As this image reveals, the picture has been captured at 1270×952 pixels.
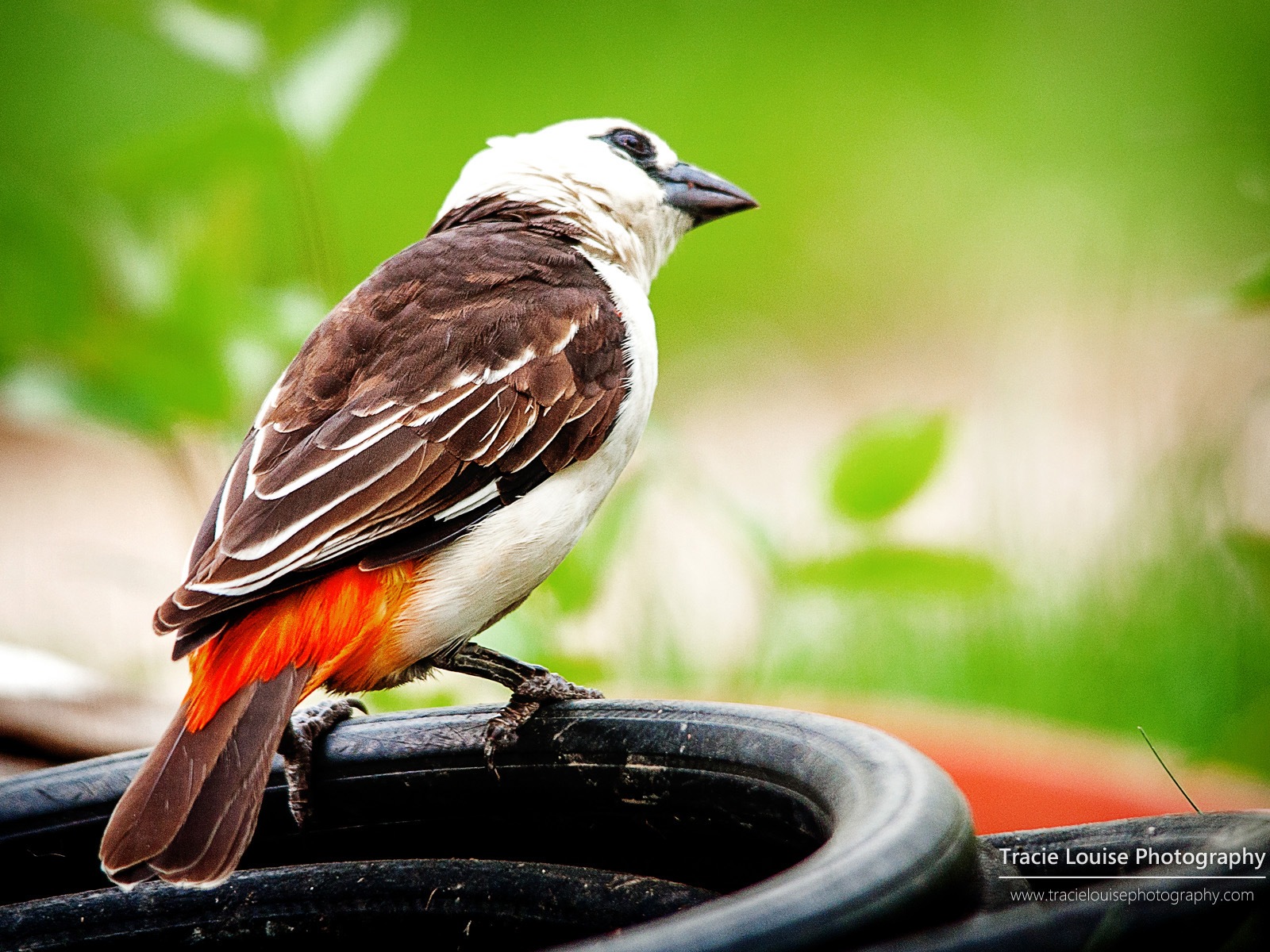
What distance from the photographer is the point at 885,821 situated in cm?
150

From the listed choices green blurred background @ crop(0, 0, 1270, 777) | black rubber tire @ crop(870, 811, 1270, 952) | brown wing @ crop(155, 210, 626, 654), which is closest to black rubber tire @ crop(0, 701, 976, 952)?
black rubber tire @ crop(870, 811, 1270, 952)

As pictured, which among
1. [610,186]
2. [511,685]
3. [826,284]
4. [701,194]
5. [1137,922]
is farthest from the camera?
[826,284]

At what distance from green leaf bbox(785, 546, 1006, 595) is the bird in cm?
91

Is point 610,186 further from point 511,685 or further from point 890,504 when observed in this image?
point 511,685

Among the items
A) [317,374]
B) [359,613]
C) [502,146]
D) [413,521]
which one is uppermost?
[502,146]

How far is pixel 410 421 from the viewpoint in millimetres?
2404

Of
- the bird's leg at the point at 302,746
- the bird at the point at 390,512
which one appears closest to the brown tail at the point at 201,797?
the bird at the point at 390,512

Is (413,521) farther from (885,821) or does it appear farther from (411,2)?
(411,2)

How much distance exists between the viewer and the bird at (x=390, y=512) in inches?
82.0

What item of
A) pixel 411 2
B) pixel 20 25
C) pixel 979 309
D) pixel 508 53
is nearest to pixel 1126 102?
pixel 979 309

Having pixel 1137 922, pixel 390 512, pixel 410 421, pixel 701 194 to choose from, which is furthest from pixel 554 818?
pixel 701 194

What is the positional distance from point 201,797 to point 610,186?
1.72 metres

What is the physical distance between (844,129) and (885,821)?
243 inches

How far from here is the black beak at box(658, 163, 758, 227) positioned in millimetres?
3330
